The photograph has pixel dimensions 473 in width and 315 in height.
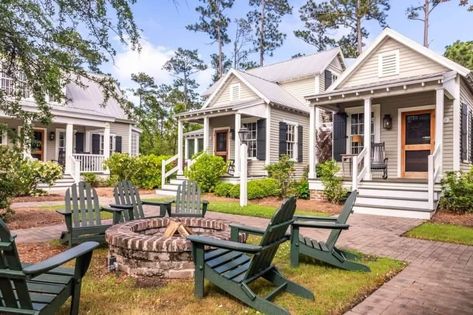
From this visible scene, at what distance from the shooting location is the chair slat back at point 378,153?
11586 millimetres

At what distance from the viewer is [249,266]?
9.62ft

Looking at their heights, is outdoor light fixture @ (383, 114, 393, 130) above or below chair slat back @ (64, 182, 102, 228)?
above

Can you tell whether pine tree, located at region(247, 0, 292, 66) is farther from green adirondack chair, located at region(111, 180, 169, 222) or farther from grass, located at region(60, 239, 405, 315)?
grass, located at region(60, 239, 405, 315)

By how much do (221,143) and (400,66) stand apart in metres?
8.21

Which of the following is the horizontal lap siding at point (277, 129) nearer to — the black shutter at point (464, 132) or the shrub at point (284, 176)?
the shrub at point (284, 176)

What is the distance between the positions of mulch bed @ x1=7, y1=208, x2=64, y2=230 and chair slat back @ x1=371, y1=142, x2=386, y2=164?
9.45 metres

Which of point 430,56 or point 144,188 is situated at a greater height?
point 430,56

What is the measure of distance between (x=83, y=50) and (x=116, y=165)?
10.8 m

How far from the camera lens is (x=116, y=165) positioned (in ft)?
50.6

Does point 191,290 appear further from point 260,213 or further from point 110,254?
point 260,213

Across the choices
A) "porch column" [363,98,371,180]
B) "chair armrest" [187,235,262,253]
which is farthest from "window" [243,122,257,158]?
"chair armrest" [187,235,262,253]

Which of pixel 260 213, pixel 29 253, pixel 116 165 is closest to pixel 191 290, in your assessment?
pixel 29 253

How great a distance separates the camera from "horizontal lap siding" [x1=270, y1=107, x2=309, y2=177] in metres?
14.7

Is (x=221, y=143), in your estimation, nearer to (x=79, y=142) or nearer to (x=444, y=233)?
(x=79, y=142)
